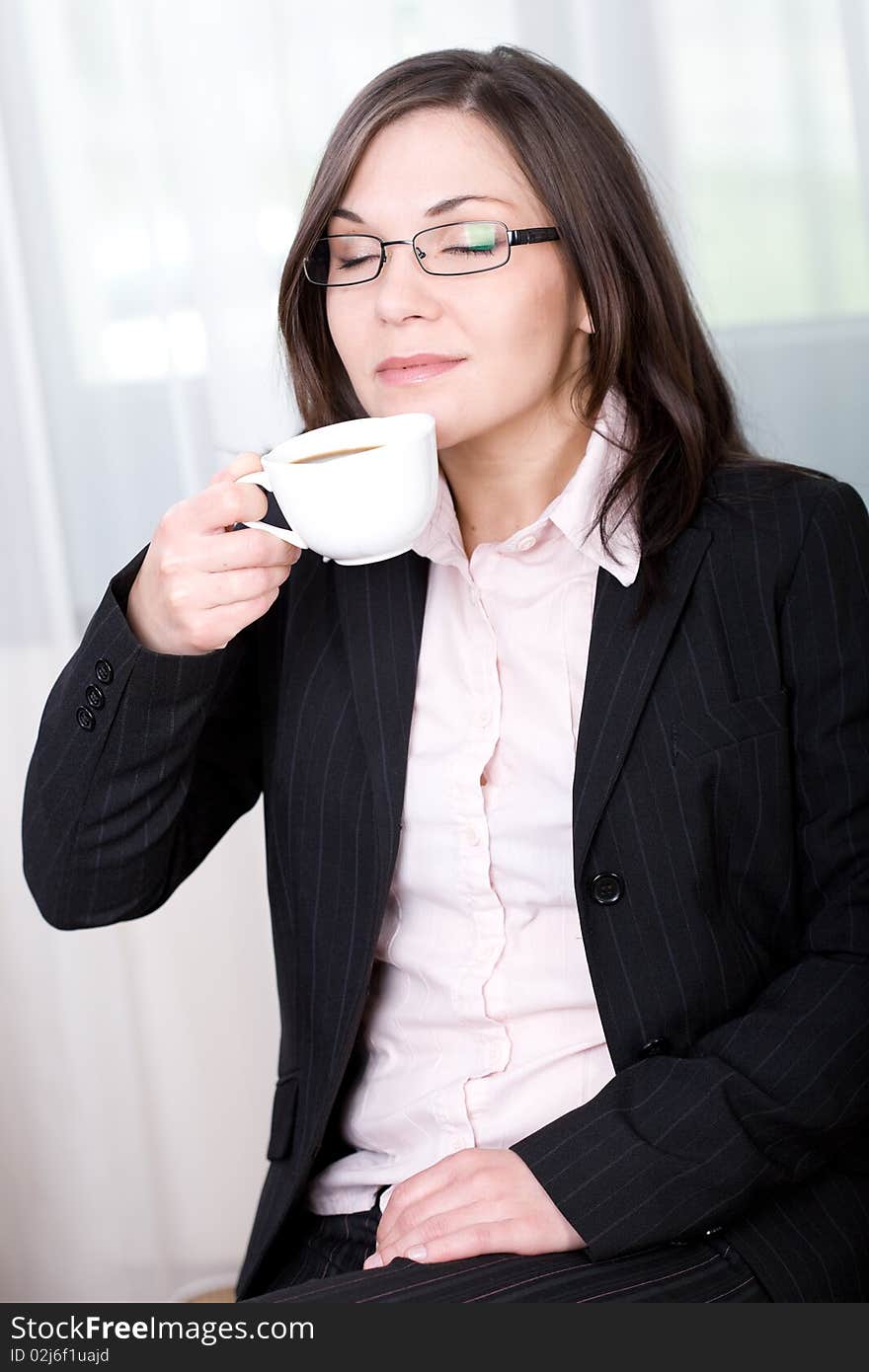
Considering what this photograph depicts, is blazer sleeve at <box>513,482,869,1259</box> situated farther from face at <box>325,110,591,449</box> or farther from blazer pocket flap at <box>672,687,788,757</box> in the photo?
face at <box>325,110,591,449</box>

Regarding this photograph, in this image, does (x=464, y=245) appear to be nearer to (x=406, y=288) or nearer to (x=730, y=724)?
(x=406, y=288)

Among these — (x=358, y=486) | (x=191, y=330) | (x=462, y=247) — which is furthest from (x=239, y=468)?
(x=191, y=330)

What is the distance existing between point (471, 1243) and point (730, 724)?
1.62 ft

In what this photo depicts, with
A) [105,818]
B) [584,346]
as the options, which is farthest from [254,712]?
[584,346]

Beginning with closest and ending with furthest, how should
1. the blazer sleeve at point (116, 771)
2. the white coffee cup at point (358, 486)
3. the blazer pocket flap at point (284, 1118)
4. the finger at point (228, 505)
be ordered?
the white coffee cup at point (358, 486) < the finger at point (228, 505) < the blazer sleeve at point (116, 771) < the blazer pocket flap at point (284, 1118)

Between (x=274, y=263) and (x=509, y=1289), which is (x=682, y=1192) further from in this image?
(x=274, y=263)

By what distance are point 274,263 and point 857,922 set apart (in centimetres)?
118

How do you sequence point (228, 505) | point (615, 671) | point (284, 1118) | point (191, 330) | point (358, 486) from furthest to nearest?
point (191, 330) → point (284, 1118) → point (615, 671) → point (228, 505) → point (358, 486)

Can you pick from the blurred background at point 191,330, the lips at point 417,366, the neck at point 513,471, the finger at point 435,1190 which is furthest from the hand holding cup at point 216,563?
the blurred background at point 191,330

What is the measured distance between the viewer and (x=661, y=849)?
127 centimetres

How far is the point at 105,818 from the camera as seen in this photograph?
1361mm

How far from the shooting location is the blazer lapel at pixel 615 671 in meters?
1.26

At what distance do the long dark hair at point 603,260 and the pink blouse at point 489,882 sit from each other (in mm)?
52

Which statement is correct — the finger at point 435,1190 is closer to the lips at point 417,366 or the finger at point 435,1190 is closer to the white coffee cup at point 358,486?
the white coffee cup at point 358,486
